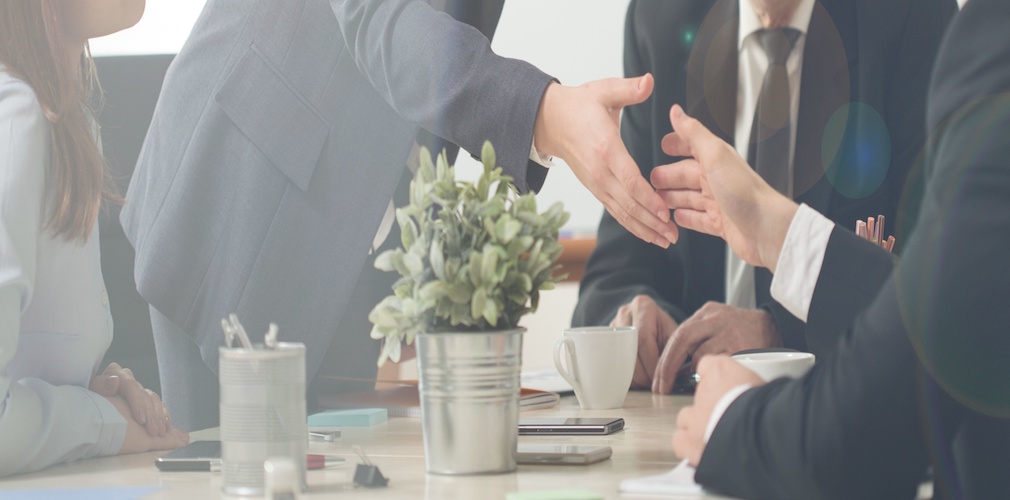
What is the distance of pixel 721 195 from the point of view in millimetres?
1052

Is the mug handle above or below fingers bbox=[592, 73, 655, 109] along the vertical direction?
below

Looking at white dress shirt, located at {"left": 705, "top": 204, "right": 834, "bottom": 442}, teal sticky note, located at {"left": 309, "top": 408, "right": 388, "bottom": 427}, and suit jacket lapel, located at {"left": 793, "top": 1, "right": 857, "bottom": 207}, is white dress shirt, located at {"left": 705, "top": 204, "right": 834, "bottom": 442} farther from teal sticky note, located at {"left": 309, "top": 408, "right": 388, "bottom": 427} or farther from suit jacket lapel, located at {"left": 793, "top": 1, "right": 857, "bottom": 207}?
suit jacket lapel, located at {"left": 793, "top": 1, "right": 857, "bottom": 207}

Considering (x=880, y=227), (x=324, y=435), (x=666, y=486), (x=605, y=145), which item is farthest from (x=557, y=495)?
(x=880, y=227)

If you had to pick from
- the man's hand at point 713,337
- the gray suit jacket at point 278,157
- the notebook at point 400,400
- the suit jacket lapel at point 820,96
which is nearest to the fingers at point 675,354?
the man's hand at point 713,337

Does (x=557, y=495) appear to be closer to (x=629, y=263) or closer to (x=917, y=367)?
(x=917, y=367)

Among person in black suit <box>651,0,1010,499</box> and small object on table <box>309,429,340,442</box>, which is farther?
small object on table <box>309,429,340,442</box>

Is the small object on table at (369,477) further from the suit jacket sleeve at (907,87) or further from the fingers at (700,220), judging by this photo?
the suit jacket sleeve at (907,87)

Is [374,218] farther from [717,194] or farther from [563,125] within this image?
[717,194]

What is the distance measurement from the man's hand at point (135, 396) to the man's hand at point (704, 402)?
1.86 feet

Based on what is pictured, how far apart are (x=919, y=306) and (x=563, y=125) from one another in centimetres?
56

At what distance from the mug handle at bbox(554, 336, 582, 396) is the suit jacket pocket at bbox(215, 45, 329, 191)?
1.71 ft

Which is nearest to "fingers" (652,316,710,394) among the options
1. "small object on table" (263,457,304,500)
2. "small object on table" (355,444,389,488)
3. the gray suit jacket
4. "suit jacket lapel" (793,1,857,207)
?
the gray suit jacket

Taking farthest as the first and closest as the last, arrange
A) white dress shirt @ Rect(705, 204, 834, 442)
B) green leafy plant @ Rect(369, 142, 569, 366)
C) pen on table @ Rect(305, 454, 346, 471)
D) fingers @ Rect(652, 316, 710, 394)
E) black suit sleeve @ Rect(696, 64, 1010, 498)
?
fingers @ Rect(652, 316, 710, 394) → white dress shirt @ Rect(705, 204, 834, 442) → pen on table @ Rect(305, 454, 346, 471) → green leafy plant @ Rect(369, 142, 569, 366) → black suit sleeve @ Rect(696, 64, 1010, 498)

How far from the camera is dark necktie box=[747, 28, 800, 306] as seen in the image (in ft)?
5.90
